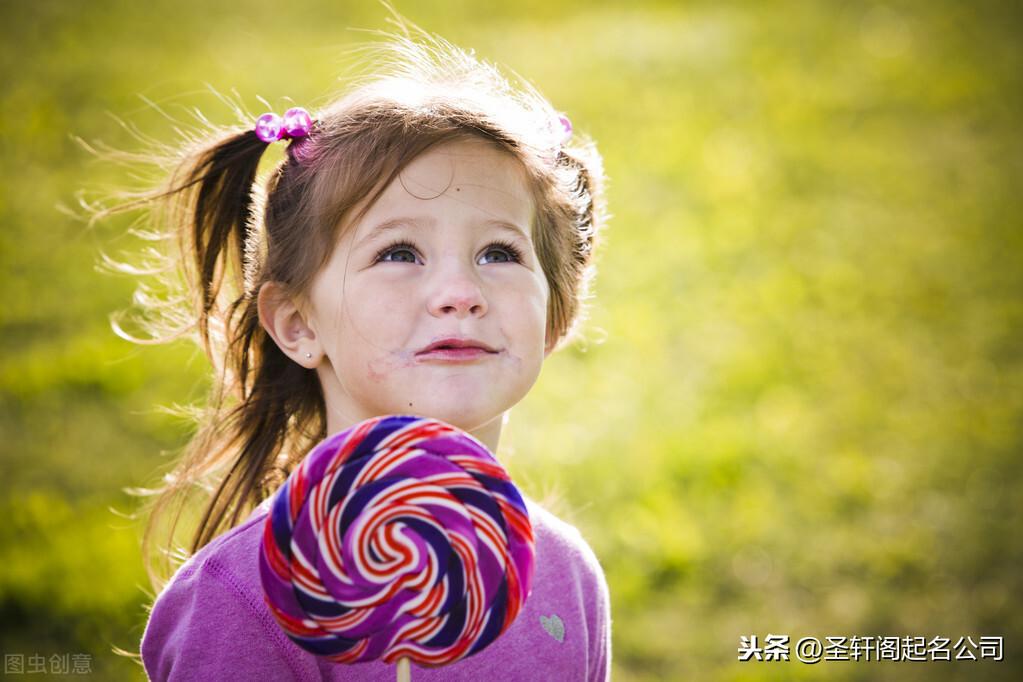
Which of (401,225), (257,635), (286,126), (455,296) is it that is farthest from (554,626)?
(286,126)

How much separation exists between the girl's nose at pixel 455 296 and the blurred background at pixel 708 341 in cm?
105

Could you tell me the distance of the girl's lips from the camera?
1970mm

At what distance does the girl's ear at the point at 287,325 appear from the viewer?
2.21 metres

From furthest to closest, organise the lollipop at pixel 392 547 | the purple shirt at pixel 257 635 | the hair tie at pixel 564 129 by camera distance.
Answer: the hair tie at pixel 564 129 → the purple shirt at pixel 257 635 → the lollipop at pixel 392 547

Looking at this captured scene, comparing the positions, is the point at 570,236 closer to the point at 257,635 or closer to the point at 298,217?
the point at 298,217

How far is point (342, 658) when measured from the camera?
1.67 metres

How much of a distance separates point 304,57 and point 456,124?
843cm

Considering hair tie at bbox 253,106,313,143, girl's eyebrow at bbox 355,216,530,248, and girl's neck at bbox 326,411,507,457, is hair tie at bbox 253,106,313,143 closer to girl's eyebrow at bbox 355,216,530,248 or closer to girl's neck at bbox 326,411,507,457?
girl's eyebrow at bbox 355,216,530,248

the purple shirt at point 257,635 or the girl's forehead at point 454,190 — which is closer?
the purple shirt at point 257,635

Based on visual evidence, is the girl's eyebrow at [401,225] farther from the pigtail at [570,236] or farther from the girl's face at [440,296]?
the pigtail at [570,236]

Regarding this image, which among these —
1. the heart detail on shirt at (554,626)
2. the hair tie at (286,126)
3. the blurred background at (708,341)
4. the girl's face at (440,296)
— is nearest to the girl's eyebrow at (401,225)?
the girl's face at (440,296)

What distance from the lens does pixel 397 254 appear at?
2.05 meters

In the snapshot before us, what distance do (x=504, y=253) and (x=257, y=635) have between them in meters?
0.79

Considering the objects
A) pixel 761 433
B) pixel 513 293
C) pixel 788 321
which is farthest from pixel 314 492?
pixel 788 321
